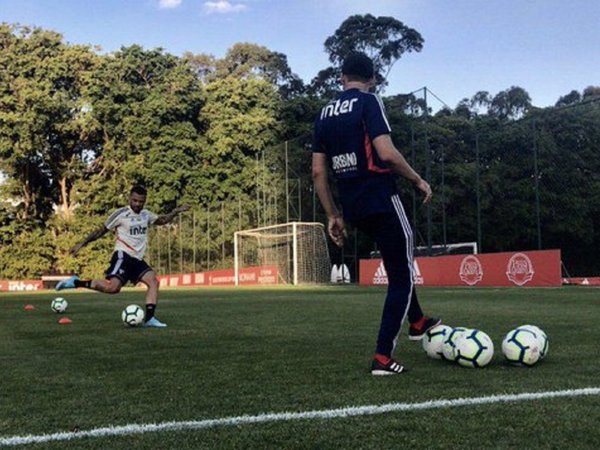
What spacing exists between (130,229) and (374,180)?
5.04 m

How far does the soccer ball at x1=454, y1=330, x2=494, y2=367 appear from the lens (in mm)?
4312

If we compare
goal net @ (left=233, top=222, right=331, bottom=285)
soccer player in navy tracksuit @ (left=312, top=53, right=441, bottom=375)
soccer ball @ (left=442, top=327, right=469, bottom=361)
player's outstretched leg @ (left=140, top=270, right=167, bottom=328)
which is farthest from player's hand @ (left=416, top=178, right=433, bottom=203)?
goal net @ (left=233, top=222, right=331, bottom=285)

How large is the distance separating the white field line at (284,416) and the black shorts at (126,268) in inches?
224

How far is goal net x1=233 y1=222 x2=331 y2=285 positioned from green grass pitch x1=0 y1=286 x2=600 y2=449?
83.7 ft

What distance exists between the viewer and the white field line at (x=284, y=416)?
282 cm

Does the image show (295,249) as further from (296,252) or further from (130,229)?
(130,229)

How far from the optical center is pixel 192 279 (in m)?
40.3

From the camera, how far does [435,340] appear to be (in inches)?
184

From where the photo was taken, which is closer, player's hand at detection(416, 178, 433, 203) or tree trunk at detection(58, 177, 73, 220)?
player's hand at detection(416, 178, 433, 203)

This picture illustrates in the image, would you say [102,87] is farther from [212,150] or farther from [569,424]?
[569,424]

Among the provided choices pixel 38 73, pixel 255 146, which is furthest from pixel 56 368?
pixel 38 73

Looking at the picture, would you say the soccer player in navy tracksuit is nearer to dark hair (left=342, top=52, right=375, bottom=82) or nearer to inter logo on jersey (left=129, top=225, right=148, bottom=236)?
dark hair (left=342, top=52, right=375, bottom=82)

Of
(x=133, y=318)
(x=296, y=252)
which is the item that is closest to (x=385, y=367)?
(x=133, y=318)

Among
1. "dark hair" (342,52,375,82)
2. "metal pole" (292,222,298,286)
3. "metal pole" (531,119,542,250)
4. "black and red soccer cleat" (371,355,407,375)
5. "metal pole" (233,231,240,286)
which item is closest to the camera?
"black and red soccer cleat" (371,355,407,375)
